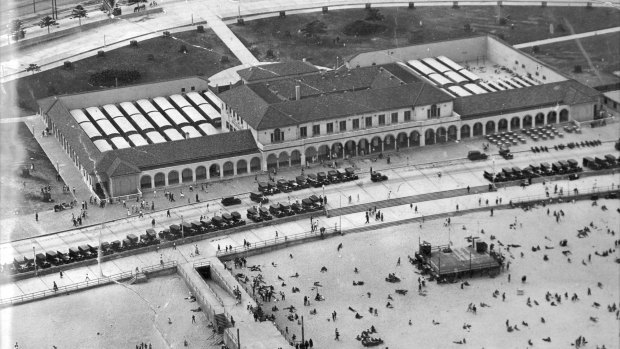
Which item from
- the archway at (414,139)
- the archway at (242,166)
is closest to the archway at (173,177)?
the archway at (242,166)

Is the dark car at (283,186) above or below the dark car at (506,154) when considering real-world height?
above

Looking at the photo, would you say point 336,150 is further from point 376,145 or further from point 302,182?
point 302,182

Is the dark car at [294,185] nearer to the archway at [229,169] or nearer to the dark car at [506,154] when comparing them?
the archway at [229,169]

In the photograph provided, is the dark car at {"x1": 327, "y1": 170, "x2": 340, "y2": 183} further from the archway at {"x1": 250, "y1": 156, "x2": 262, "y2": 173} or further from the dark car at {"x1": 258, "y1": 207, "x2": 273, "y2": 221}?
the dark car at {"x1": 258, "y1": 207, "x2": 273, "y2": 221}

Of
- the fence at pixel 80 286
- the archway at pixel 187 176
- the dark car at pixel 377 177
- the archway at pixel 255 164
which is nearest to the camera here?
the fence at pixel 80 286

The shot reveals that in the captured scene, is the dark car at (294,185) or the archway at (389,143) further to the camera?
the archway at (389,143)

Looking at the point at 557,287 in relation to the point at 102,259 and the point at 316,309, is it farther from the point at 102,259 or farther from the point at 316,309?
the point at 102,259

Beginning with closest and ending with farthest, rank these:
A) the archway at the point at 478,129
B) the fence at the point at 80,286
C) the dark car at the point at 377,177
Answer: the fence at the point at 80,286 < the dark car at the point at 377,177 < the archway at the point at 478,129
